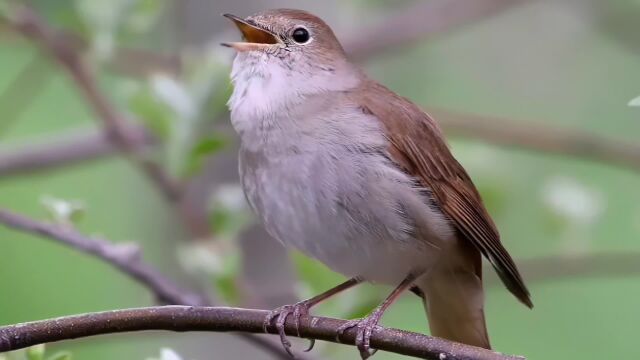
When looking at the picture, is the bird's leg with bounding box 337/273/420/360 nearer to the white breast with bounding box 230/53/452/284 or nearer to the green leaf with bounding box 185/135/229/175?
the white breast with bounding box 230/53/452/284

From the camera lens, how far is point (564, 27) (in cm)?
789

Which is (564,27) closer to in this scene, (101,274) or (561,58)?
(561,58)

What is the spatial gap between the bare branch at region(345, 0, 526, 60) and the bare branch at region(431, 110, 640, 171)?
58 centimetres

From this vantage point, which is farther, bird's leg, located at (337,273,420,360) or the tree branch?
bird's leg, located at (337,273,420,360)

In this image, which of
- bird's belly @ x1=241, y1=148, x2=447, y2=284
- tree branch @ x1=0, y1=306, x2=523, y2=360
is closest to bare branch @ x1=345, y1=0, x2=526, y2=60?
bird's belly @ x1=241, y1=148, x2=447, y2=284

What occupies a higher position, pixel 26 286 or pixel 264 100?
pixel 264 100

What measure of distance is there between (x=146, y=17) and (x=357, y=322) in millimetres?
1658

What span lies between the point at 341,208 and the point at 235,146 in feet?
6.89

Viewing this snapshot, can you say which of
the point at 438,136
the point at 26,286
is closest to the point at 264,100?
the point at 438,136

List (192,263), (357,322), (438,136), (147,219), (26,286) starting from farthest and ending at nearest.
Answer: (147,219), (26,286), (192,263), (438,136), (357,322)

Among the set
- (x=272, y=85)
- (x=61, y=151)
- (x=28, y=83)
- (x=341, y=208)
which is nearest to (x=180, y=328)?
(x=341, y=208)

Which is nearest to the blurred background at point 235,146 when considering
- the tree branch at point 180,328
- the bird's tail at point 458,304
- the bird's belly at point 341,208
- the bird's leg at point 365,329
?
the tree branch at point 180,328

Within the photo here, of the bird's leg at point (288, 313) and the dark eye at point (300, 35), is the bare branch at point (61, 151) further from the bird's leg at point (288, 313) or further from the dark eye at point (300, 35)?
the bird's leg at point (288, 313)

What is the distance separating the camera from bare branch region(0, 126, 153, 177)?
16.0ft
